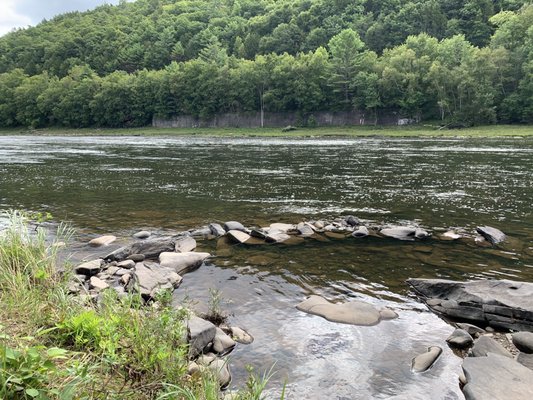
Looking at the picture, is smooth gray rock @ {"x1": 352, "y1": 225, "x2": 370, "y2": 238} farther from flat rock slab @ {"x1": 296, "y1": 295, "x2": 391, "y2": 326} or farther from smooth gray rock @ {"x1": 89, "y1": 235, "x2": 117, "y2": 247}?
smooth gray rock @ {"x1": 89, "y1": 235, "x2": 117, "y2": 247}

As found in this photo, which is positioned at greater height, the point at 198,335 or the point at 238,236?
the point at 198,335

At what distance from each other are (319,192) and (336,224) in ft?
24.5

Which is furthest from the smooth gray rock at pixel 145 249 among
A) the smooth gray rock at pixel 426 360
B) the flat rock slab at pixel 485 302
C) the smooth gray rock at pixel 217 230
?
the smooth gray rock at pixel 426 360

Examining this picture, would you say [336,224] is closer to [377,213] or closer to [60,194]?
[377,213]

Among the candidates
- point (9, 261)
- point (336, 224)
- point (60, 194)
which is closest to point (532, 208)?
point (336, 224)

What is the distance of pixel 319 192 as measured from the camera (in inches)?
890

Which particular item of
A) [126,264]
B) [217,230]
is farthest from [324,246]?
[126,264]

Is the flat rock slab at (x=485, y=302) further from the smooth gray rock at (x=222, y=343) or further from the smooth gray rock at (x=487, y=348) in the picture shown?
the smooth gray rock at (x=222, y=343)

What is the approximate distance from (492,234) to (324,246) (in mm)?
5271

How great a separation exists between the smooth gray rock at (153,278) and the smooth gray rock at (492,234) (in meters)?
9.49

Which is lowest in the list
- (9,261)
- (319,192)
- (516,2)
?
(319,192)

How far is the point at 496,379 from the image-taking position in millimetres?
5824

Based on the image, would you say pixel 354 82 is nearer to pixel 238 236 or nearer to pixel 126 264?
pixel 238 236

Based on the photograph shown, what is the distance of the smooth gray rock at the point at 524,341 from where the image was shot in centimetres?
688
